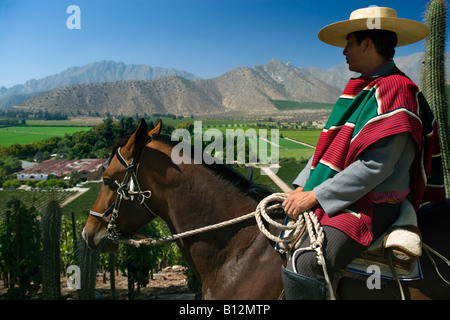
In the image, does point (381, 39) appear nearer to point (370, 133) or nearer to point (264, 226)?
point (370, 133)

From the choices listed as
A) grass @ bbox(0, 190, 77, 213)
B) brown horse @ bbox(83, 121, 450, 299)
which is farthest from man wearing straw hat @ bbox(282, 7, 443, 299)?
grass @ bbox(0, 190, 77, 213)

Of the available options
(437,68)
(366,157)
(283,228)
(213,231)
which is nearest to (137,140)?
(213,231)

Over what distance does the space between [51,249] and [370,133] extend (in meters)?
18.6

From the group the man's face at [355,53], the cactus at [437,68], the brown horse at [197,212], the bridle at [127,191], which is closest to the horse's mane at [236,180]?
the brown horse at [197,212]

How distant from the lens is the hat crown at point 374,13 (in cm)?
287

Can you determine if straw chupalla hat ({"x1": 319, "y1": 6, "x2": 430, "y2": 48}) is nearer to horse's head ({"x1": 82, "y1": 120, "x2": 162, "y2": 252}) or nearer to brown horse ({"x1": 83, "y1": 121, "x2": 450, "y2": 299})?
brown horse ({"x1": 83, "y1": 121, "x2": 450, "y2": 299})

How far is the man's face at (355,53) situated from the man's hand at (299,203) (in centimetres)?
126

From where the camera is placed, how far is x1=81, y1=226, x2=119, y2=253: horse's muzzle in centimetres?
367

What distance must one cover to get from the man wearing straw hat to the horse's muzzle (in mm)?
2072

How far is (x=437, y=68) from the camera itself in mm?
8883

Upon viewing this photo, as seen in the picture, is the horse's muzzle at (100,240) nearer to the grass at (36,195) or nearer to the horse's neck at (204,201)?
the horse's neck at (204,201)

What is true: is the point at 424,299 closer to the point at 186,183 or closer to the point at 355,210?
the point at 355,210
